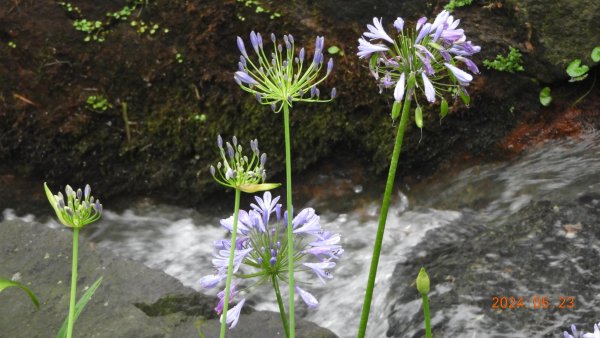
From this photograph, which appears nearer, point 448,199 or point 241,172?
point 241,172

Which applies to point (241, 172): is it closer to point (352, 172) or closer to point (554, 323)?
point (554, 323)

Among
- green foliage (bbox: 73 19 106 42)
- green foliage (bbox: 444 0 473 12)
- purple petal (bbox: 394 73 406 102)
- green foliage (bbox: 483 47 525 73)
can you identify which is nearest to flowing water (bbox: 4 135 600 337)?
green foliage (bbox: 483 47 525 73)

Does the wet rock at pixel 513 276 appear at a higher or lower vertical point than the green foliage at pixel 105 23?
lower

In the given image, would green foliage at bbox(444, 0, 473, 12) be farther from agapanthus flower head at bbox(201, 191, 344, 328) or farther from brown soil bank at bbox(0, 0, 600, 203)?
agapanthus flower head at bbox(201, 191, 344, 328)

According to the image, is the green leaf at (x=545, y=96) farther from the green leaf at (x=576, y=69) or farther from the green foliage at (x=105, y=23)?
the green foliage at (x=105, y=23)

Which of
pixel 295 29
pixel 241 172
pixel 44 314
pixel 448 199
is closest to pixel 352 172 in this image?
pixel 448 199

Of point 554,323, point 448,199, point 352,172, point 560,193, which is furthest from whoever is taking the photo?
point 352,172

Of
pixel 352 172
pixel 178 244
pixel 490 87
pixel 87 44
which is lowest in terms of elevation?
pixel 178 244
